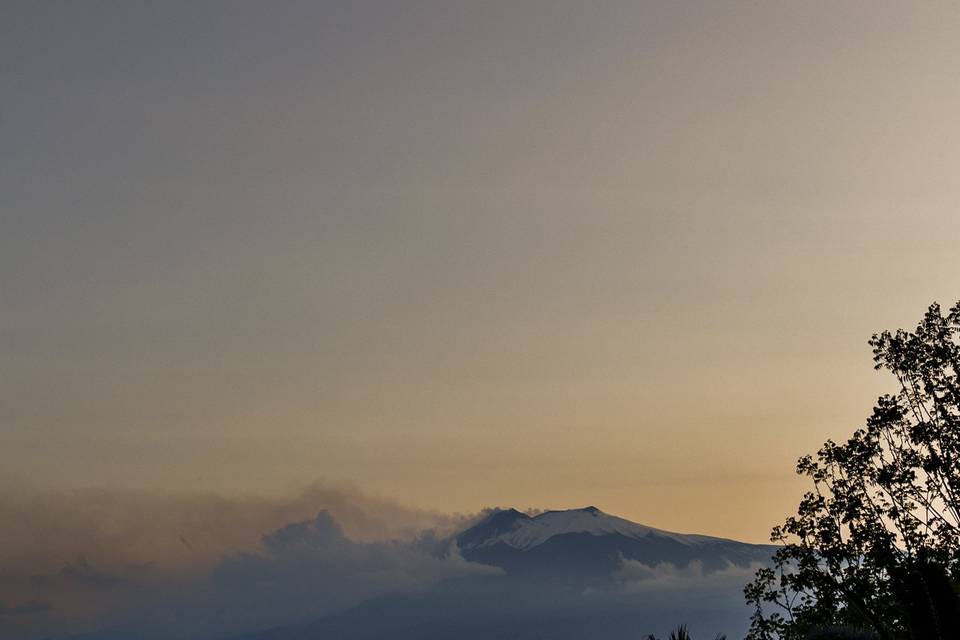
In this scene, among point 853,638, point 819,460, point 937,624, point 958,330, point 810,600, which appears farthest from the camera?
point 810,600

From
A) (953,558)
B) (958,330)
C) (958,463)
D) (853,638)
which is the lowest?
(853,638)

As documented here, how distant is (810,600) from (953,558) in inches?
360

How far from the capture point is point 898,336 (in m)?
43.2

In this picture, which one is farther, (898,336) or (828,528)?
(828,528)

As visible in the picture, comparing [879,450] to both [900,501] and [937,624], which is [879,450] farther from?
[937,624]

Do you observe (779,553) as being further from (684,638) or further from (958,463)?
(684,638)

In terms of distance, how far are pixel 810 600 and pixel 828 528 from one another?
5256mm

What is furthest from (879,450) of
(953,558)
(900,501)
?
(953,558)

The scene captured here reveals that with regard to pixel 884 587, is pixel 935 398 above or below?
above

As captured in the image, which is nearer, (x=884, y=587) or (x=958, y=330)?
(x=958, y=330)

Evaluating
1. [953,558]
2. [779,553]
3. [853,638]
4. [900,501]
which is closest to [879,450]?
[900,501]

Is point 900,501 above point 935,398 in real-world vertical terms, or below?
below

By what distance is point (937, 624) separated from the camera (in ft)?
96.1

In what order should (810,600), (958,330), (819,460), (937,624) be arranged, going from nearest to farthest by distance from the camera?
(937,624), (958,330), (819,460), (810,600)
